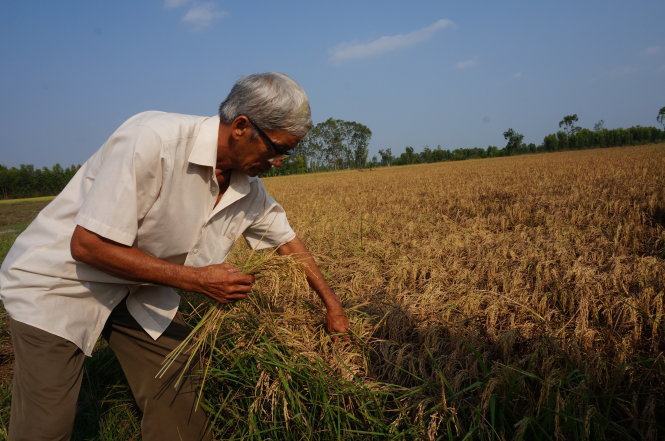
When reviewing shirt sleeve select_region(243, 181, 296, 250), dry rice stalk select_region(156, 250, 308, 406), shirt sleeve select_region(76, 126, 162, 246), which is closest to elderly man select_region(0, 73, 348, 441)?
shirt sleeve select_region(76, 126, 162, 246)

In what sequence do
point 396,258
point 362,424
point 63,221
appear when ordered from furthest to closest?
point 396,258, point 362,424, point 63,221

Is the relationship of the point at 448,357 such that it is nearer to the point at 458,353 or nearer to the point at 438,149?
the point at 458,353

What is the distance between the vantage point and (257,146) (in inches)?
81.5

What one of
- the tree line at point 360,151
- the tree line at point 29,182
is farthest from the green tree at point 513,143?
the tree line at point 29,182

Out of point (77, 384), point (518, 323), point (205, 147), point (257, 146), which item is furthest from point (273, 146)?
point (518, 323)

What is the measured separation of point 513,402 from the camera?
1.96m

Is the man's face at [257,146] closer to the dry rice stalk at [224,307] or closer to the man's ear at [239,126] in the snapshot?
the man's ear at [239,126]

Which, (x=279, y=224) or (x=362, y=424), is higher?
(x=279, y=224)

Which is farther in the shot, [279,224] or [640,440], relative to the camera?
[279,224]

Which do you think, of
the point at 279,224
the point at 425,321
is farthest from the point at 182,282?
the point at 425,321

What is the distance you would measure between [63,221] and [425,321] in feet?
7.44

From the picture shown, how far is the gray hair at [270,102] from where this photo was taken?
1.94 meters

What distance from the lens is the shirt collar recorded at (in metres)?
2.03

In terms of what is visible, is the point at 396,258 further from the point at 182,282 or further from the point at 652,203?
the point at 652,203
